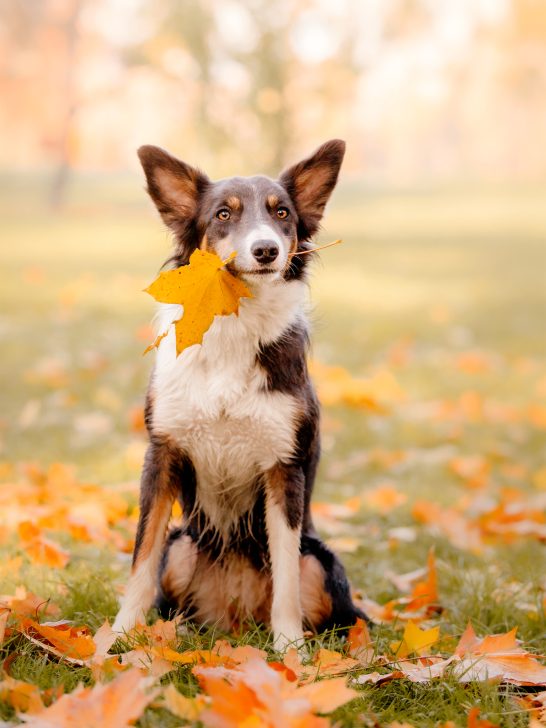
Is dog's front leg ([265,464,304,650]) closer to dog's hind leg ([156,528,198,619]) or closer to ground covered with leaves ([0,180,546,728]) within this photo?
ground covered with leaves ([0,180,546,728])

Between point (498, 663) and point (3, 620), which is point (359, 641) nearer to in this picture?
point (498, 663)

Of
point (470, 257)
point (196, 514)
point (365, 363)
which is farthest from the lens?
point (470, 257)

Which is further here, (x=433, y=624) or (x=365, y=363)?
(x=365, y=363)

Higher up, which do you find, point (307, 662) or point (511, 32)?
point (511, 32)

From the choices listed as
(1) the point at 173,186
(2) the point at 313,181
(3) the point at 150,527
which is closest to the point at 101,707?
(3) the point at 150,527

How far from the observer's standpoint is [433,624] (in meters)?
3.59

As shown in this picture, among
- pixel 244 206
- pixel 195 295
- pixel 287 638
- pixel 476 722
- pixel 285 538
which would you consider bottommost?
pixel 287 638

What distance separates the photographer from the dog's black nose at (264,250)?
310 cm

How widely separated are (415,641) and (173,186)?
198cm

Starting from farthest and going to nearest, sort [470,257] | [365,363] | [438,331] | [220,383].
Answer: [470,257] < [438,331] < [365,363] < [220,383]

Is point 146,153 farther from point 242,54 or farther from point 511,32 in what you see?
point 511,32

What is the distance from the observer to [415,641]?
315cm

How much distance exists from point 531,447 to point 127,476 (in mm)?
3488

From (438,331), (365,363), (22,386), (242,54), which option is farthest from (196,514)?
(242,54)
